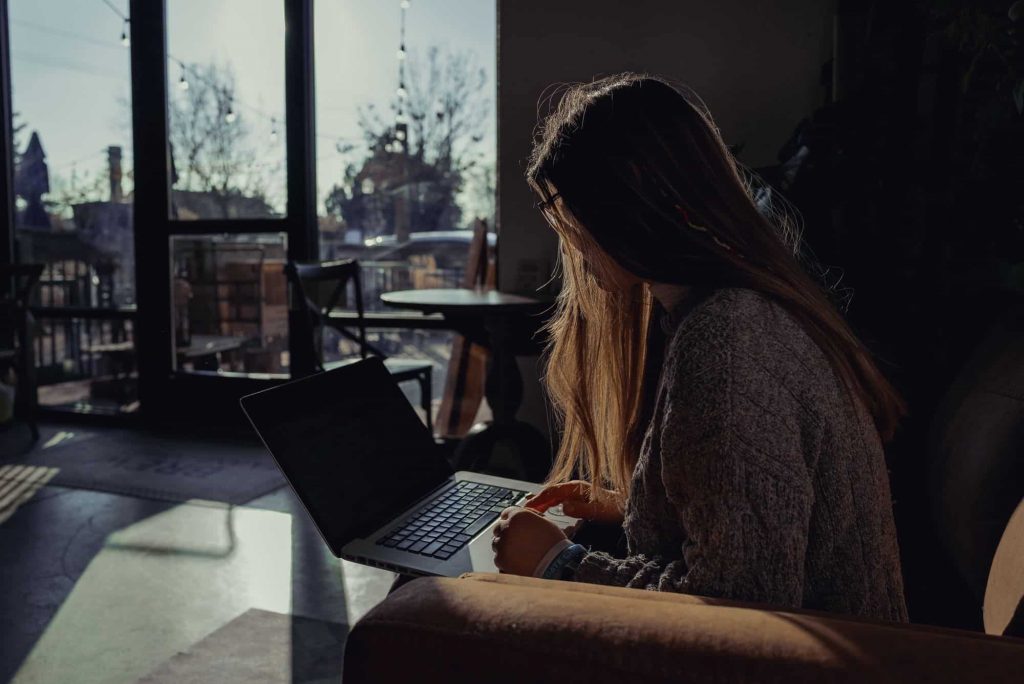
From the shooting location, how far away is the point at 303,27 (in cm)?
405

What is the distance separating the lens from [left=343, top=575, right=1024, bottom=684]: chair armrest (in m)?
0.57

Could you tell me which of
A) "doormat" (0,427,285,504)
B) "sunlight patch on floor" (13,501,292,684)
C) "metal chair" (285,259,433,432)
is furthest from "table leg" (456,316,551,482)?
"doormat" (0,427,285,504)

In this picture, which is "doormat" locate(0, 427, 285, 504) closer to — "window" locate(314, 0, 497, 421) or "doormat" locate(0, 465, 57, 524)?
"doormat" locate(0, 465, 57, 524)

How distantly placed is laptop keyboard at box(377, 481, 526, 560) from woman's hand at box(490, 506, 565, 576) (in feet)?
0.49

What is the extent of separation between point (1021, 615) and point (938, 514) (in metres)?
0.51

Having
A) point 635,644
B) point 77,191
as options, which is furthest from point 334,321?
point 635,644

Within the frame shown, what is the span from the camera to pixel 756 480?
2.37 feet

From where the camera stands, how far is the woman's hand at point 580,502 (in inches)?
47.1

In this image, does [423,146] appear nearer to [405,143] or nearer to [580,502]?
[405,143]

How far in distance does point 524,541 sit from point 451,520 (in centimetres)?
27

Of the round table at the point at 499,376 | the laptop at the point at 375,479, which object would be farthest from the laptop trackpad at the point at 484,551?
the round table at the point at 499,376

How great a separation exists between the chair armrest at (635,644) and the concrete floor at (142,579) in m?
1.40

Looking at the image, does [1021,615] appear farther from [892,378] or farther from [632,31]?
[632,31]

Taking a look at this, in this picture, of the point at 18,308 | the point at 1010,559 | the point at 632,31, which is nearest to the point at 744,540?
the point at 1010,559
